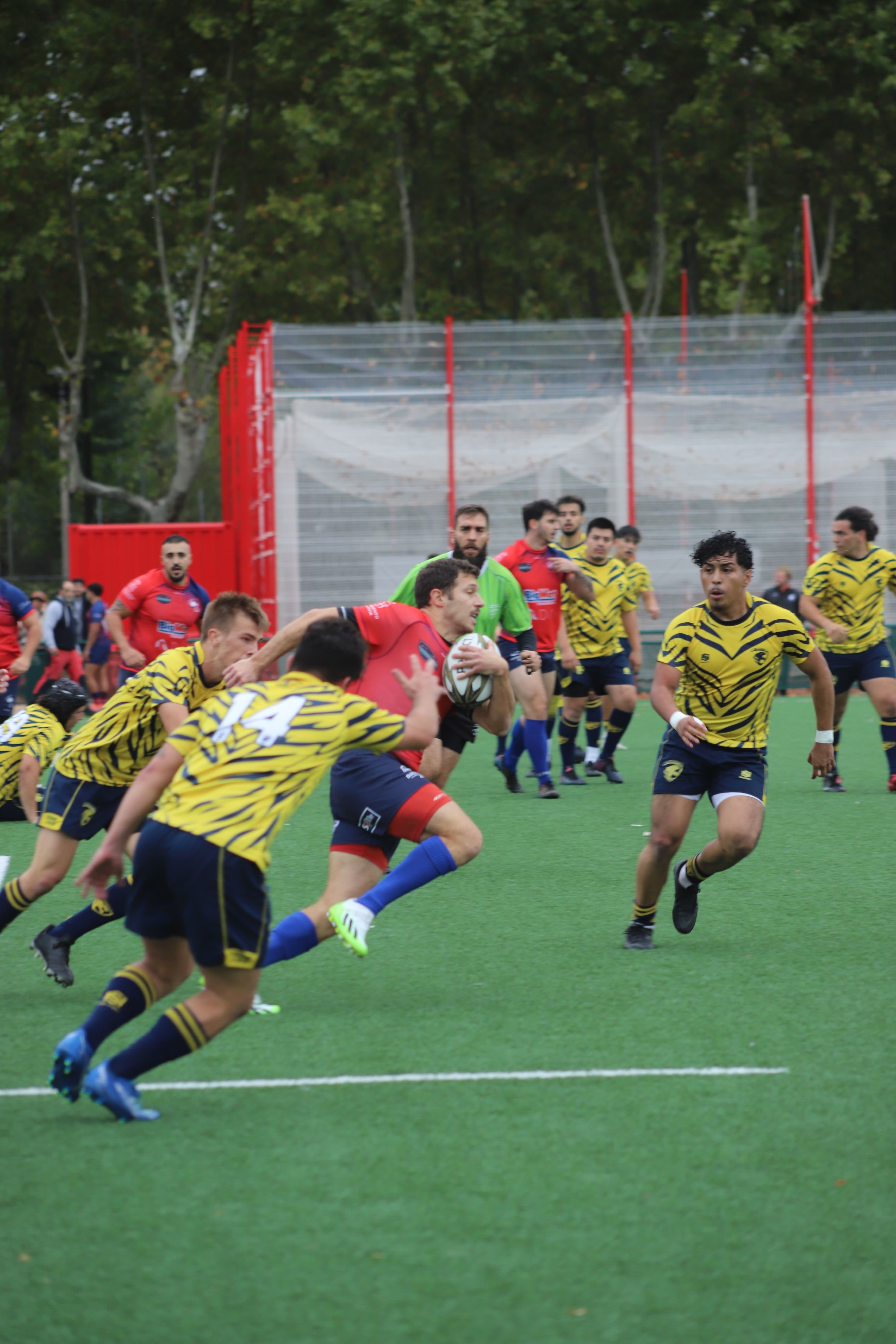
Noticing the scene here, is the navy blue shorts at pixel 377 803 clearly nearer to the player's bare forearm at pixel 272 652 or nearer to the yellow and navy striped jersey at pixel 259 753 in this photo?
the player's bare forearm at pixel 272 652

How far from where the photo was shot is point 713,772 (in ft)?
19.9

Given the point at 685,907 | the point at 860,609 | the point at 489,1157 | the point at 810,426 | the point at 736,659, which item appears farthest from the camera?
the point at 810,426

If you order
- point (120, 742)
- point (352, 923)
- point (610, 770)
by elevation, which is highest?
point (120, 742)

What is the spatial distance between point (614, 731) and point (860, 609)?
2343 millimetres

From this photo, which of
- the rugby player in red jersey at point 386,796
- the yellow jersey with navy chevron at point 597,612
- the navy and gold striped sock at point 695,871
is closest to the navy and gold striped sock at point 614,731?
the yellow jersey with navy chevron at point 597,612

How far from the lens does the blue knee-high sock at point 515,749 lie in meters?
11.6

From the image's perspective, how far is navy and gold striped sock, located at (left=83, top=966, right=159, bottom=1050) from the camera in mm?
4027

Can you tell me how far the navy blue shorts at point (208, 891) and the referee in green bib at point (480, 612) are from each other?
229 centimetres

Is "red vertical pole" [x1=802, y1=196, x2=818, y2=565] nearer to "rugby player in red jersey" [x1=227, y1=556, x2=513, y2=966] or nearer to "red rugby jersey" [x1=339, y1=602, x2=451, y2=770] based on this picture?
"rugby player in red jersey" [x1=227, y1=556, x2=513, y2=966]

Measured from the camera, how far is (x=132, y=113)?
91.4 ft

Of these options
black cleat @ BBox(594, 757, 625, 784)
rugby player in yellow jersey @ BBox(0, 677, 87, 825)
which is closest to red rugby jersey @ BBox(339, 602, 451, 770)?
rugby player in yellow jersey @ BBox(0, 677, 87, 825)

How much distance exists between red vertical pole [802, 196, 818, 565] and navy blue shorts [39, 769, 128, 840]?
56.7ft

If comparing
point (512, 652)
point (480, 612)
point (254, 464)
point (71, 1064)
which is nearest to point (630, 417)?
point (254, 464)

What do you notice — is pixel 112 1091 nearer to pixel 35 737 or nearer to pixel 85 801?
pixel 85 801
